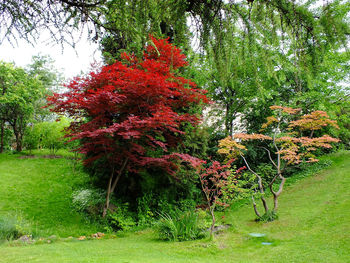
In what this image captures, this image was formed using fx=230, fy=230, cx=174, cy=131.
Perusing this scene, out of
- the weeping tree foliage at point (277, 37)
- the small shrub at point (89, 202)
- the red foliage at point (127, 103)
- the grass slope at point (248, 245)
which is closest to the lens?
the weeping tree foliage at point (277, 37)

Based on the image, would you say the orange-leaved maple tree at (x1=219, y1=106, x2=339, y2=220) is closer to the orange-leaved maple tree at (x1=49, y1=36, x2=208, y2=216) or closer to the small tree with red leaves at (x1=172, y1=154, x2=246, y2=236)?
the small tree with red leaves at (x1=172, y1=154, x2=246, y2=236)

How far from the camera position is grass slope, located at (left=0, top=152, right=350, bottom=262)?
3.12 meters

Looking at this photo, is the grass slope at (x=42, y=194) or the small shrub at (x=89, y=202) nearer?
the grass slope at (x=42, y=194)

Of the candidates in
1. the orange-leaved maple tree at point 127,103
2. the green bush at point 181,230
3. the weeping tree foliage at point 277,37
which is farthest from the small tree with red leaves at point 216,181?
the weeping tree foliage at point 277,37

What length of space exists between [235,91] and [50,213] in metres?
7.66

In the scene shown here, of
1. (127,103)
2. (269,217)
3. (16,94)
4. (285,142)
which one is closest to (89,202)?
(127,103)

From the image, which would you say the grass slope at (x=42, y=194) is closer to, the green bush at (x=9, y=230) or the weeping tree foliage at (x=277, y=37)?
the green bush at (x=9, y=230)

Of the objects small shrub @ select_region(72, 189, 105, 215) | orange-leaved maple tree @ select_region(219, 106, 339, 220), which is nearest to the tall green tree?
small shrub @ select_region(72, 189, 105, 215)

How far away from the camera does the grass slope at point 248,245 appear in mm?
3115

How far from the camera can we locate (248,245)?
12.8ft

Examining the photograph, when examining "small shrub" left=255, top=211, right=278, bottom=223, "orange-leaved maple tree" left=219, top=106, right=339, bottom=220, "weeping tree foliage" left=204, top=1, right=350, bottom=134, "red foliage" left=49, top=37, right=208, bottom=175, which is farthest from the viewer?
"orange-leaved maple tree" left=219, top=106, right=339, bottom=220

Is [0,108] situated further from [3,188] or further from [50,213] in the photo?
[50,213]

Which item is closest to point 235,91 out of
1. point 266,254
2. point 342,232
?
point 342,232

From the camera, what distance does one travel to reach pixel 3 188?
7.40 m
